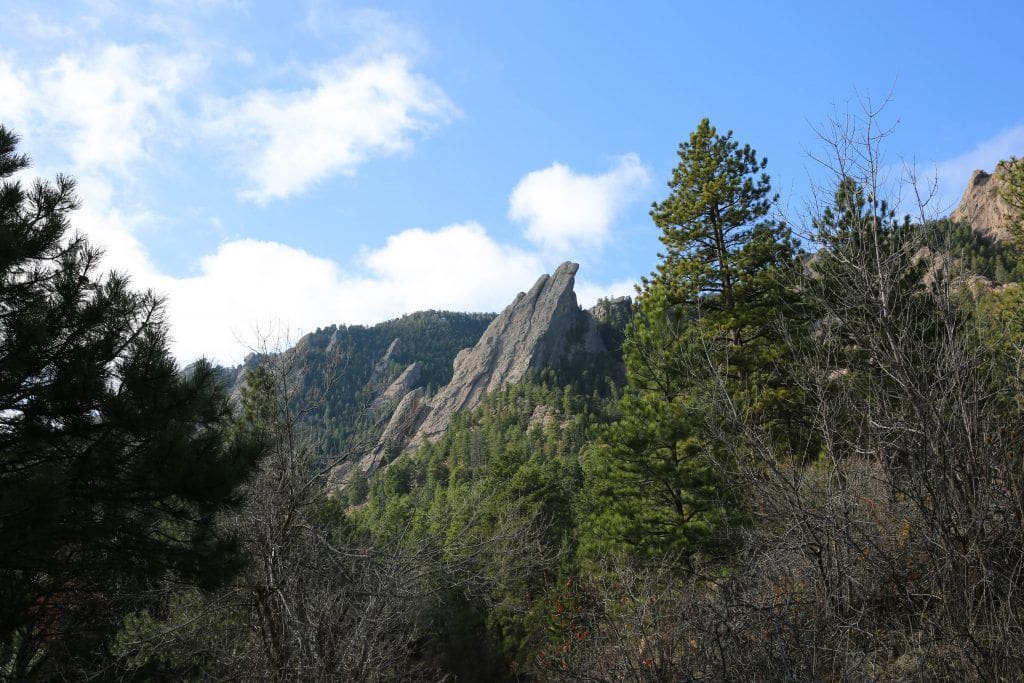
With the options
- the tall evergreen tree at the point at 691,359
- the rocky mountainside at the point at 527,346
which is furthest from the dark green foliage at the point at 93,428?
the rocky mountainside at the point at 527,346

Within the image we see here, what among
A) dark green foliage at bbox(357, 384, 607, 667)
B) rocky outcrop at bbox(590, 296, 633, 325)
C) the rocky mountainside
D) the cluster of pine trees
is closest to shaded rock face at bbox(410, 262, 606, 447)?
the rocky mountainside

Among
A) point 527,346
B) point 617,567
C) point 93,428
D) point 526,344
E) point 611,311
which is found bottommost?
point 617,567

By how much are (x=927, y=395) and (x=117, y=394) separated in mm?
6239

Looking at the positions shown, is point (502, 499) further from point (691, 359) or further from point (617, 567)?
point (617, 567)

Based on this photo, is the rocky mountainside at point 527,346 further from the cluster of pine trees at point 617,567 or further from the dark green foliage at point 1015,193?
the cluster of pine trees at point 617,567

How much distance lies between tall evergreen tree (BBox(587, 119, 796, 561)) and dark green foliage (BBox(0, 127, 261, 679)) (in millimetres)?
8411

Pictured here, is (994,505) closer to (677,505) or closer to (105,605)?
(105,605)

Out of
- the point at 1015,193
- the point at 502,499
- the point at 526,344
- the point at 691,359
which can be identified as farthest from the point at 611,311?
the point at 691,359

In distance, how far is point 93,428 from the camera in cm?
525

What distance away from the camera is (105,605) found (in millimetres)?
7758

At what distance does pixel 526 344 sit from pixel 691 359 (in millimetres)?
95832

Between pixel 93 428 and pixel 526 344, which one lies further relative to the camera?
pixel 526 344

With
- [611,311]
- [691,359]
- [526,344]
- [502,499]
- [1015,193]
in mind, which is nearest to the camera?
[691,359]

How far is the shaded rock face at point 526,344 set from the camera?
4116 inches
